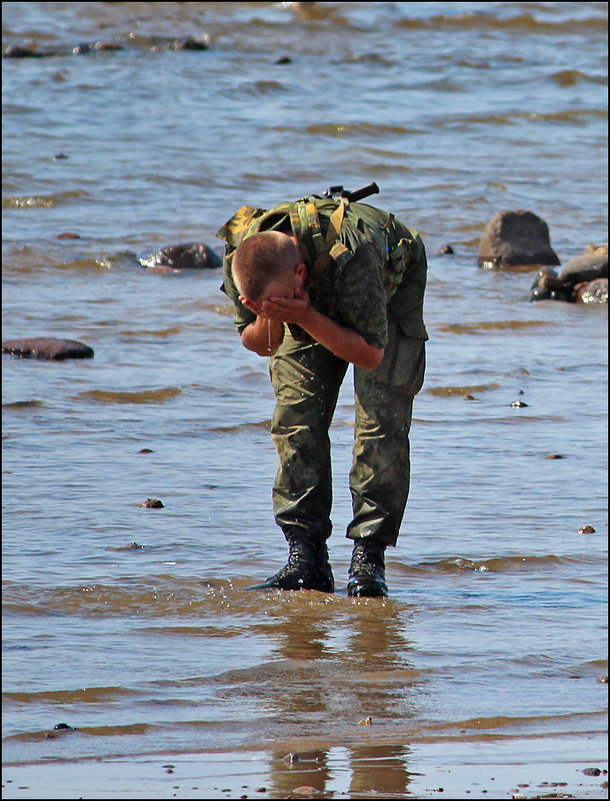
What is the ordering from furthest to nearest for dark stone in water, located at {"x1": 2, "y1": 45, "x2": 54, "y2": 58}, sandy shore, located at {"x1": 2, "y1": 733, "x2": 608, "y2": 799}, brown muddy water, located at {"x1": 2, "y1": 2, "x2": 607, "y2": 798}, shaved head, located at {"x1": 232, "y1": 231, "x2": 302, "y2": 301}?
dark stone in water, located at {"x1": 2, "y1": 45, "x2": 54, "y2": 58} → shaved head, located at {"x1": 232, "y1": 231, "x2": 302, "y2": 301} → brown muddy water, located at {"x1": 2, "y1": 2, "x2": 607, "y2": 798} → sandy shore, located at {"x1": 2, "y1": 733, "x2": 608, "y2": 799}

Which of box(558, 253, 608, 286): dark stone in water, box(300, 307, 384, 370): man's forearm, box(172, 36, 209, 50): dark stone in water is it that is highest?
box(172, 36, 209, 50): dark stone in water

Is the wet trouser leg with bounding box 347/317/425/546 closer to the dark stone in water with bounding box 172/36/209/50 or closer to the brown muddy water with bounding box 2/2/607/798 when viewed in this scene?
the brown muddy water with bounding box 2/2/607/798

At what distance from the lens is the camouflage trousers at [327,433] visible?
14.7 ft

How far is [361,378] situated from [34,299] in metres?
5.35

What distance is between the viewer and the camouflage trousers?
14.7 ft

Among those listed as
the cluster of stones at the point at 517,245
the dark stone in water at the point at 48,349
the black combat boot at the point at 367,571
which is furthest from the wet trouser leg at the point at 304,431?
the cluster of stones at the point at 517,245

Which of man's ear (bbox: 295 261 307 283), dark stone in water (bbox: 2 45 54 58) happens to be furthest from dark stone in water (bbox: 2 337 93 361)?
dark stone in water (bbox: 2 45 54 58)

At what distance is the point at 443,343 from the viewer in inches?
338

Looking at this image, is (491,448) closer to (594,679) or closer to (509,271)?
(594,679)

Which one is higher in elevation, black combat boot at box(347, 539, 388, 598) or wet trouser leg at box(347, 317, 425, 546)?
wet trouser leg at box(347, 317, 425, 546)

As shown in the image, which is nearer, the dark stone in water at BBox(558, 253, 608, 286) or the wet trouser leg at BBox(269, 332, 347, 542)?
the wet trouser leg at BBox(269, 332, 347, 542)

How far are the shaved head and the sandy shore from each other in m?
1.21

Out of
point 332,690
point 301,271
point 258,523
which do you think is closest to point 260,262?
point 301,271

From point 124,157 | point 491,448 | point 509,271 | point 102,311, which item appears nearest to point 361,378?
point 491,448
